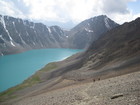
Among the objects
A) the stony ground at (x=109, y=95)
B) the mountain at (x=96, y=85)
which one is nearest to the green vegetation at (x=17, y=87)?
the mountain at (x=96, y=85)

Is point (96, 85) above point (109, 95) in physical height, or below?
above

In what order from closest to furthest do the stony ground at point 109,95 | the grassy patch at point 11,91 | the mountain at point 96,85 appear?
the stony ground at point 109,95
the mountain at point 96,85
the grassy patch at point 11,91

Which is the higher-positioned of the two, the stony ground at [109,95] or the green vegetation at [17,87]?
the green vegetation at [17,87]

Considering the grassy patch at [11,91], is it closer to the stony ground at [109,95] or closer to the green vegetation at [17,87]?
the green vegetation at [17,87]

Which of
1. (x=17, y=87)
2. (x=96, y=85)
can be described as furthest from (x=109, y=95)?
(x=17, y=87)

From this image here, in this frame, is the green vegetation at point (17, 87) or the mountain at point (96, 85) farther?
the green vegetation at point (17, 87)

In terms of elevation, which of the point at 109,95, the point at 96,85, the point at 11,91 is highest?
the point at 11,91

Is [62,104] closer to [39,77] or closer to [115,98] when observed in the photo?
[115,98]

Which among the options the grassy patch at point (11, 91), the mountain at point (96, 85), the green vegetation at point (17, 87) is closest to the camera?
the mountain at point (96, 85)

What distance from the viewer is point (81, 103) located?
25.8 m

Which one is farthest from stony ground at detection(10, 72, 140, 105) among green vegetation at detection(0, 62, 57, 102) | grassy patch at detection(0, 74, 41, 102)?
green vegetation at detection(0, 62, 57, 102)

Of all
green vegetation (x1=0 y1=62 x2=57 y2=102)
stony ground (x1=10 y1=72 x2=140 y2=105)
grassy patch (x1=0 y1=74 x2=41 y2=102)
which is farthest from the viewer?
green vegetation (x1=0 y1=62 x2=57 y2=102)

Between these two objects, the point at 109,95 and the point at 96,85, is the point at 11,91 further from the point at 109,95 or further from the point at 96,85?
the point at 109,95

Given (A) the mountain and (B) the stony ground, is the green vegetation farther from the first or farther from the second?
(B) the stony ground
